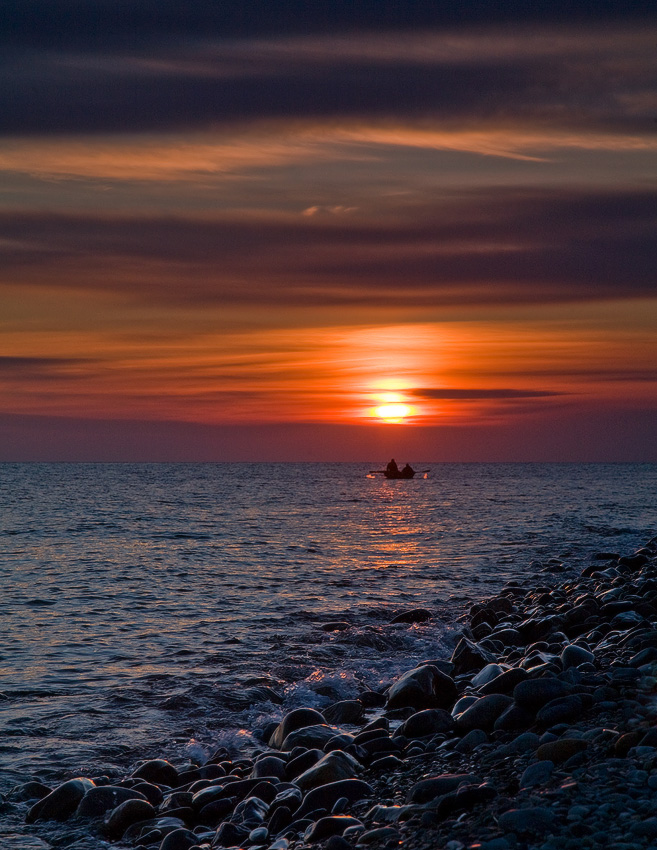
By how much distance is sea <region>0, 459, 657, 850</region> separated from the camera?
8.69 meters

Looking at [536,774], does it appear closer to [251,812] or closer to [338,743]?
[251,812]

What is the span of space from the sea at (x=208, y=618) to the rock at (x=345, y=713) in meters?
0.85

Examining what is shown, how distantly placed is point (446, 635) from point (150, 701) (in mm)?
5777

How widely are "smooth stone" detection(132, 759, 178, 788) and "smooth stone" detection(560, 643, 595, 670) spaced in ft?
13.7

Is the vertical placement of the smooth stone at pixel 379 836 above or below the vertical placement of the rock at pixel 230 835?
above

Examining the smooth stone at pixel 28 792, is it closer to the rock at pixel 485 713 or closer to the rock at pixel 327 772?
the rock at pixel 327 772

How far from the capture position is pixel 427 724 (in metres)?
7.25

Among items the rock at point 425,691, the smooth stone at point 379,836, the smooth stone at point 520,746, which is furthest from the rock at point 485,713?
the smooth stone at point 379,836

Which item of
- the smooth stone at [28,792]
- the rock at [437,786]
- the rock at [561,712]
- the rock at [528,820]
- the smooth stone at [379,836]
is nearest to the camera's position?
the rock at [528,820]

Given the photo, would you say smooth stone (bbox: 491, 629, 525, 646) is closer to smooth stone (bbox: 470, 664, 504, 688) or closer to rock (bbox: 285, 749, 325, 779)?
smooth stone (bbox: 470, 664, 504, 688)

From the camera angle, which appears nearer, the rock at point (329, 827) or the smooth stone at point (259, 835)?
the rock at point (329, 827)

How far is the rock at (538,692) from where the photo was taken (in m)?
6.71

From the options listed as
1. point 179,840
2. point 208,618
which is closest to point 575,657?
point 179,840

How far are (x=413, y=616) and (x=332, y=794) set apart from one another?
9.50 meters
